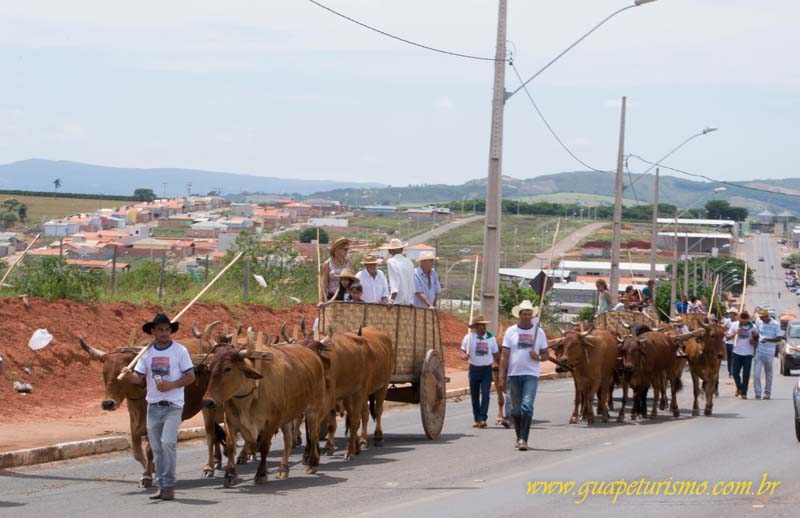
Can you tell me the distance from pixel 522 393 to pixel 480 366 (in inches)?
123

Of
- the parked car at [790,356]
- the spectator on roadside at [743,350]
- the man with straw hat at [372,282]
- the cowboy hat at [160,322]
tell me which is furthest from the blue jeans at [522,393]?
the parked car at [790,356]

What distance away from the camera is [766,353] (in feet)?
89.1

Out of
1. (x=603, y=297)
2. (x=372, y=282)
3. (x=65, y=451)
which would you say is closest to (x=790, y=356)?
(x=603, y=297)

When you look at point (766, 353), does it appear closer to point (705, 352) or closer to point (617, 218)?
point (705, 352)

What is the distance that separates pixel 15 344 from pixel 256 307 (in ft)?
32.6

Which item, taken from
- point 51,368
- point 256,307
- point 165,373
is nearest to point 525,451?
point 165,373

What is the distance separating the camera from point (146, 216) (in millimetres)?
175375

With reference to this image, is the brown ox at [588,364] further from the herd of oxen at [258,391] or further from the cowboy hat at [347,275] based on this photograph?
the herd of oxen at [258,391]

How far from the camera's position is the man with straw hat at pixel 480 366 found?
66.9 ft

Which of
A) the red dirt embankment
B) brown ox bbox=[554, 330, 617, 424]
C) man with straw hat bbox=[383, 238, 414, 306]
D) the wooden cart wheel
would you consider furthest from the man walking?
the red dirt embankment

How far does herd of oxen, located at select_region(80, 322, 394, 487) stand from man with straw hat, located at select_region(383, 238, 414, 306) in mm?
2394

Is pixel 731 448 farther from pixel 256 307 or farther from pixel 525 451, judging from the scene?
pixel 256 307

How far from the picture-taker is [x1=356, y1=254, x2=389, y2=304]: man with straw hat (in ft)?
60.9

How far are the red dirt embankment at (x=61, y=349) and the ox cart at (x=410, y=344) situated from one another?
4.29 meters
